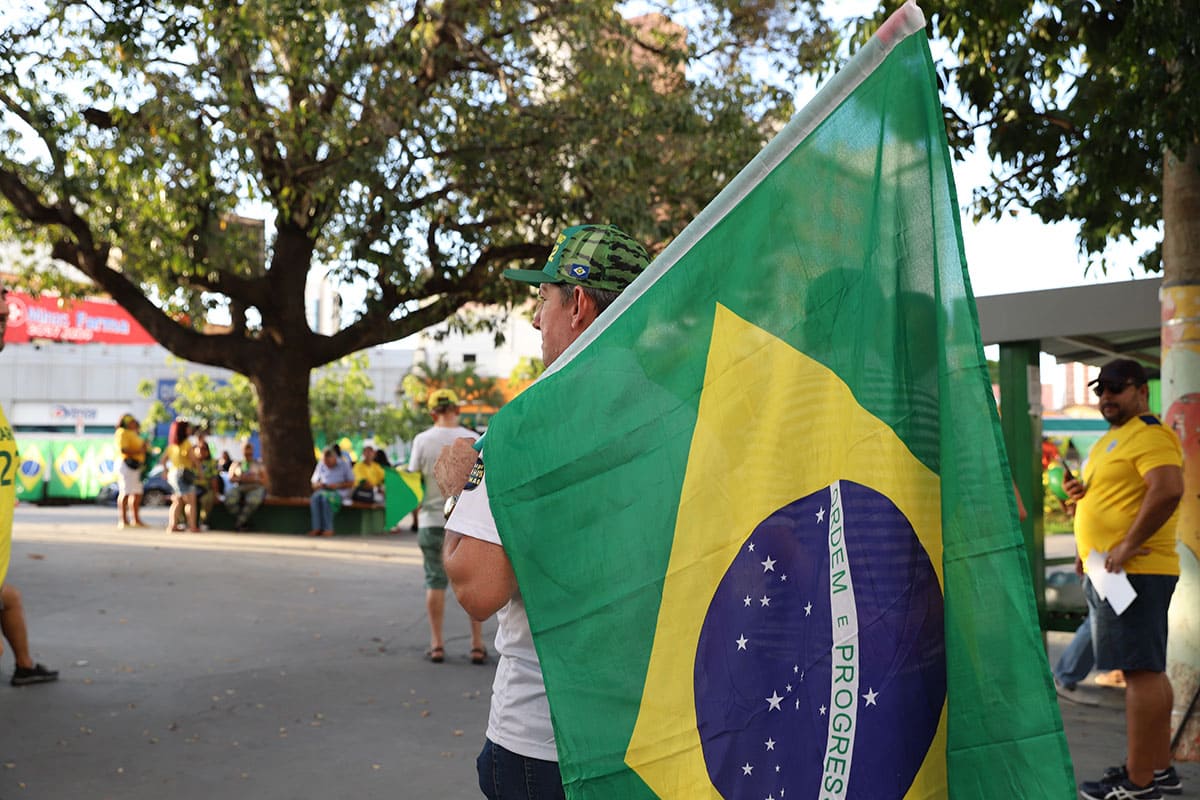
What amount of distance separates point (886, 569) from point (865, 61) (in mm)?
892

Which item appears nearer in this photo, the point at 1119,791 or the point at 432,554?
the point at 1119,791

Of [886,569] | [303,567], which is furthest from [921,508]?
[303,567]

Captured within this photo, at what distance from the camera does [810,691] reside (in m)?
2.09

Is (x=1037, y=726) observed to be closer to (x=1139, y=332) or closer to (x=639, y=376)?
(x=639, y=376)

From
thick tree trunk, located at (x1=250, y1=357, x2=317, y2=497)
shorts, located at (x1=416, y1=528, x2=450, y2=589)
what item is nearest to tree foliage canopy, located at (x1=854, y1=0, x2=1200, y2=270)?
shorts, located at (x1=416, y1=528, x2=450, y2=589)

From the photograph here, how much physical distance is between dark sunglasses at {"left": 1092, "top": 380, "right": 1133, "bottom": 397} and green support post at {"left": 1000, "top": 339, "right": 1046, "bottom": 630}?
102 inches

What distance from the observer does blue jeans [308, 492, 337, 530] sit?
67.5ft

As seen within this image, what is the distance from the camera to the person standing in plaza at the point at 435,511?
859 cm

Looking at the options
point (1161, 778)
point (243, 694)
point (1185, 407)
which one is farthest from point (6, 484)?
point (1185, 407)

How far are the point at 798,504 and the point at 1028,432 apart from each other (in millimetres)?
6634

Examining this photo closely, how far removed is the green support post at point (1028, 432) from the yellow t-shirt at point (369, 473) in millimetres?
15539

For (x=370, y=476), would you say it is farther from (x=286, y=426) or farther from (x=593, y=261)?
(x=593, y=261)

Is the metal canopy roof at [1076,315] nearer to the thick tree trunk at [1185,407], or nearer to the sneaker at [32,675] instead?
the thick tree trunk at [1185,407]

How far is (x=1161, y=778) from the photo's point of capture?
5504 millimetres
